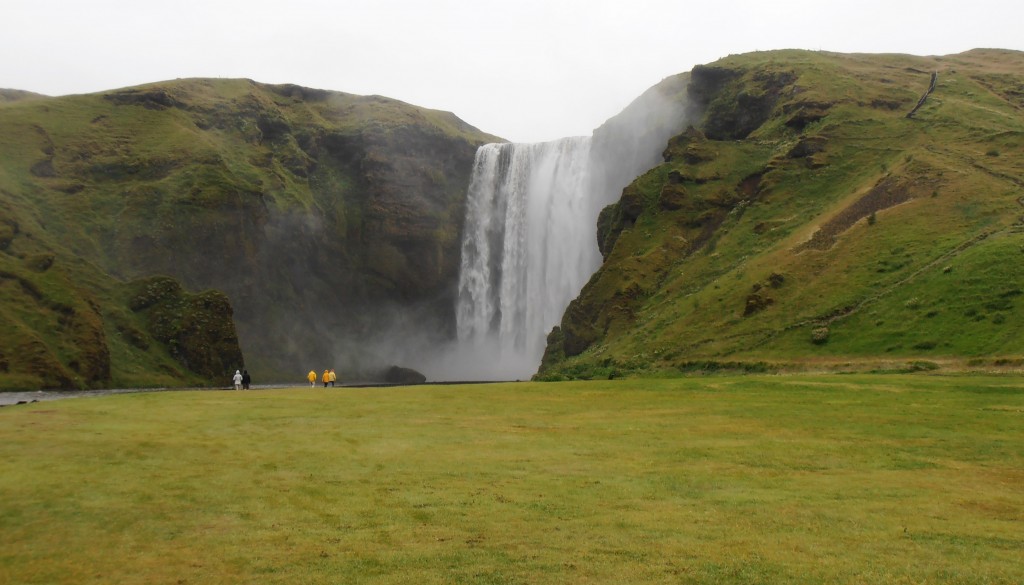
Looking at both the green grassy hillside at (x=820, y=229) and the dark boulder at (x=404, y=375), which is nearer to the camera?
the green grassy hillside at (x=820, y=229)

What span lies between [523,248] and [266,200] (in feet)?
122

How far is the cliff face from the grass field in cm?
7412

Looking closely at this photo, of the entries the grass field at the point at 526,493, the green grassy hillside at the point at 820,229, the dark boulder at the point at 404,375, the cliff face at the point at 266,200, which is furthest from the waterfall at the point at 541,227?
the grass field at the point at 526,493

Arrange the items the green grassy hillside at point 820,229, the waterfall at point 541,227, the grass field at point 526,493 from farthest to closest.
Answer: the waterfall at point 541,227 → the green grassy hillside at point 820,229 → the grass field at point 526,493

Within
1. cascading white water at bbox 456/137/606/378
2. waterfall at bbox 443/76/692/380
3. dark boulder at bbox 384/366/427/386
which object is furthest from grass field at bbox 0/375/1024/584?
dark boulder at bbox 384/366/427/386

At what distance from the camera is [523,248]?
350ft

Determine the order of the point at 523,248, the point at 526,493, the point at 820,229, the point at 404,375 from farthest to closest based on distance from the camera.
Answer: the point at 404,375
the point at 523,248
the point at 820,229
the point at 526,493

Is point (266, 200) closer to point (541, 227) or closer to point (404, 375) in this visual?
point (404, 375)

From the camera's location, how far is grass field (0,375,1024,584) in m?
12.9

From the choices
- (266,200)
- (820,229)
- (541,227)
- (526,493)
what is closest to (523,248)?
(541,227)

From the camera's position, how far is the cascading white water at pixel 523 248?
10044 cm

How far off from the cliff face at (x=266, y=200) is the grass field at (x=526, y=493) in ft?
243

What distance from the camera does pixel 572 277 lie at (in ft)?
325

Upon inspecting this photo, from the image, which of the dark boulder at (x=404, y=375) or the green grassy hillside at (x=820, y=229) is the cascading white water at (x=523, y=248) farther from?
the green grassy hillside at (x=820, y=229)
